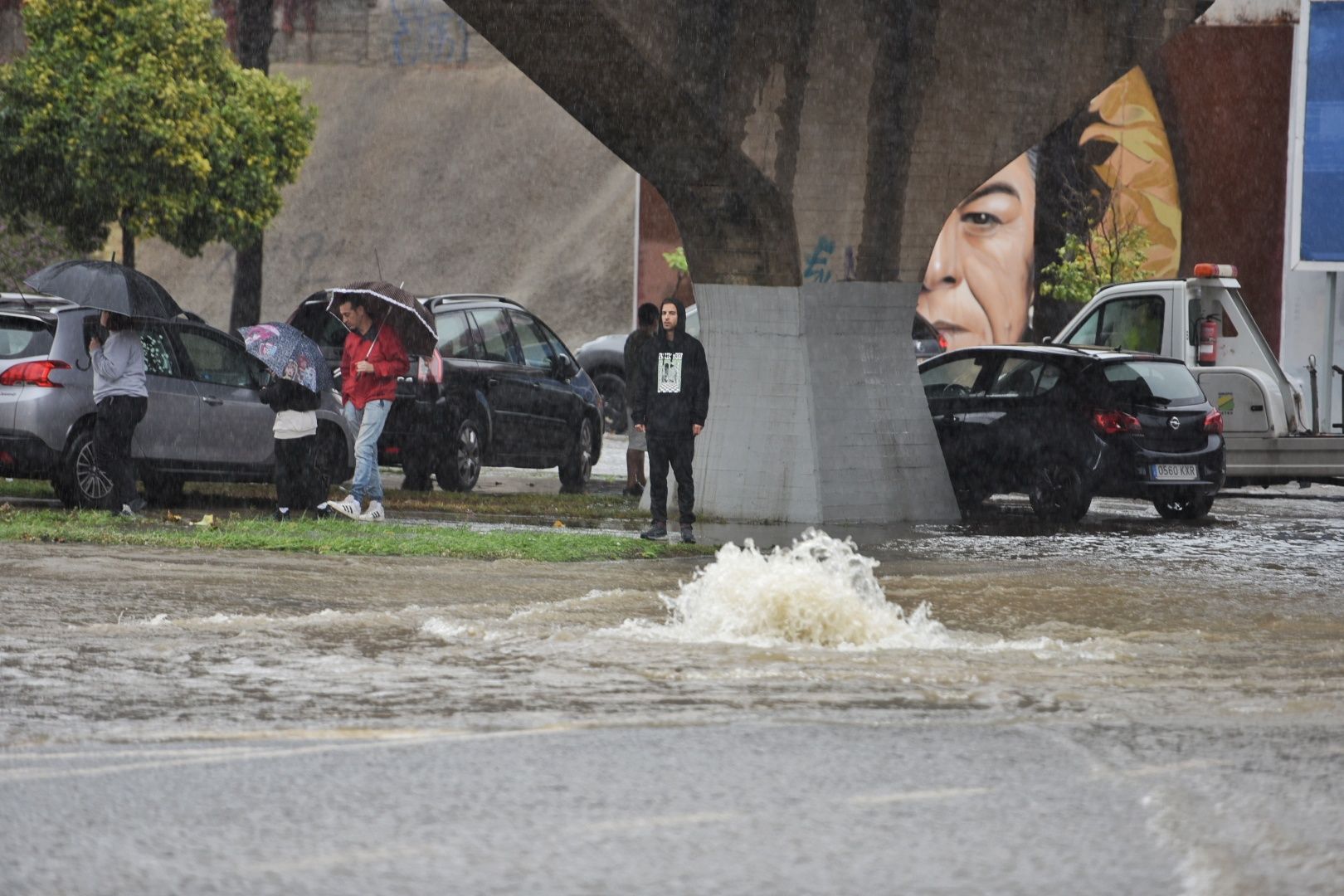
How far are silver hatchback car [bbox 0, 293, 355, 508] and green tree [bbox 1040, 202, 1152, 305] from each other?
20.7 meters

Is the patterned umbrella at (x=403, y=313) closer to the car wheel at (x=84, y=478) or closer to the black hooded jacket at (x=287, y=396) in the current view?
the black hooded jacket at (x=287, y=396)

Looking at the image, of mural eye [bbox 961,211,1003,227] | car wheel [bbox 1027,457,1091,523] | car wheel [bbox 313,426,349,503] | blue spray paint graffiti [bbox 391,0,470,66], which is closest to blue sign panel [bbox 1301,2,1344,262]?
car wheel [bbox 1027,457,1091,523]

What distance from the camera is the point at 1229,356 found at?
69.3 ft

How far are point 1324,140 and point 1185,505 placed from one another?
20.1 ft

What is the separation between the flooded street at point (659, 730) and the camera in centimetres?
573

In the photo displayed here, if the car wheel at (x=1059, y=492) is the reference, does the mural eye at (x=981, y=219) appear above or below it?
above

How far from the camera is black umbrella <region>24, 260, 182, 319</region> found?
15.1 m

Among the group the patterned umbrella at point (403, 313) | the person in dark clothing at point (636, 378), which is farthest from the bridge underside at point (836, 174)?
the patterned umbrella at point (403, 313)

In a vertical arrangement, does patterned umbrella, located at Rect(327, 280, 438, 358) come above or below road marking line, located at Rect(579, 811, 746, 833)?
above

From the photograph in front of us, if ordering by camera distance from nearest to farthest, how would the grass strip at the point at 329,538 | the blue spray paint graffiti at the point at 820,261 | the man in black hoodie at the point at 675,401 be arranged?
the grass strip at the point at 329,538, the man in black hoodie at the point at 675,401, the blue spray paint graffiti at the point at 820,261

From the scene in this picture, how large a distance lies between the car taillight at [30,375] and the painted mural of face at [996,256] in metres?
27.2

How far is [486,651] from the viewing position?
9.34 m

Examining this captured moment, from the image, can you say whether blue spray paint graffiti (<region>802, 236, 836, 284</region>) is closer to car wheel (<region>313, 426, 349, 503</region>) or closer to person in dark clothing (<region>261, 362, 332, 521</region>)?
person in dark clothing (<region>261, 362, 332, 521</region>)

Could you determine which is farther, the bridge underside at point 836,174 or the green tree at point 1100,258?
the green tree at point 1100,258
